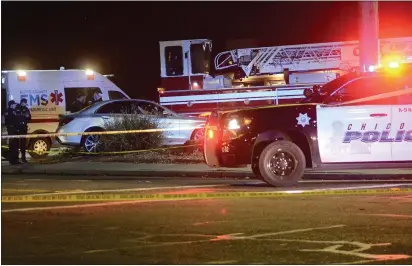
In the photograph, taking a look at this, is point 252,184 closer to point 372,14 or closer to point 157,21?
point 372,14

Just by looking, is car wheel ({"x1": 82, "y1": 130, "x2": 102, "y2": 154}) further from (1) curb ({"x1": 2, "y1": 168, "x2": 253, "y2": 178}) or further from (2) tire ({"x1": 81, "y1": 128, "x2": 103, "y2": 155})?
(1) curb ({"x1": 2, "y1": 168, "x2": 253, "y2": 178})

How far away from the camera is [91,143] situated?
17.0m

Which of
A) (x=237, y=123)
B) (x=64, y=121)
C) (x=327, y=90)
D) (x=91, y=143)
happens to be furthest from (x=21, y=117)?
(x=327, y=90)

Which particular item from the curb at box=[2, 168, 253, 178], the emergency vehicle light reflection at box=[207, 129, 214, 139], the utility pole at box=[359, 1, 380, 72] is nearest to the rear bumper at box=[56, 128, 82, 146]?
the curb at box=[2, 168, 253, 178]

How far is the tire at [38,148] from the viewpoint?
57.5 ft

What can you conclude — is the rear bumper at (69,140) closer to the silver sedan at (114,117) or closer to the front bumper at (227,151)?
the silver sedan at (114,117)

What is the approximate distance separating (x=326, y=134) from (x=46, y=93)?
33.0ft

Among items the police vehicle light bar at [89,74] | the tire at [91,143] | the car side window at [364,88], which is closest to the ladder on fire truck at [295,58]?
the police vehicle light bar at [89,74]

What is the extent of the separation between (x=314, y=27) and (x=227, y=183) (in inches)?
679

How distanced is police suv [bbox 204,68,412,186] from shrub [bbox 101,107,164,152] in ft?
21.1

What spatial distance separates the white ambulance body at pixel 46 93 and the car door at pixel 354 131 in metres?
9.49

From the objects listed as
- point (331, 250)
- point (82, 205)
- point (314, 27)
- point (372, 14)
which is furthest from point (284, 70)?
point (331, 250)

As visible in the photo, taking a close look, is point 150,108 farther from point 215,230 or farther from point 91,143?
point 215,230

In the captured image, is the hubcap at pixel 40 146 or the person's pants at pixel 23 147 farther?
the hubcap at pixel 40 146
